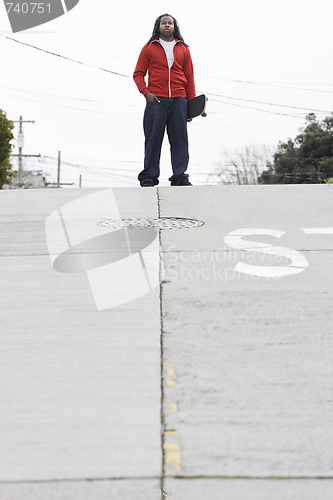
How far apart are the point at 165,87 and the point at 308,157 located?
160ft

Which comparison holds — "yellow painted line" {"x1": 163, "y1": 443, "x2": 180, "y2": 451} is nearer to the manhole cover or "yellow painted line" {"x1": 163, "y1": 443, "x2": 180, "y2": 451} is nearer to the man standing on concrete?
the manhole cover

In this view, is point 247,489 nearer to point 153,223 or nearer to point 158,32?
point 153,223

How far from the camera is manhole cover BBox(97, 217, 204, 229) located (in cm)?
586

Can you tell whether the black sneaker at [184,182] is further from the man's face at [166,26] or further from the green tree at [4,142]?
the green tree at [4,142]

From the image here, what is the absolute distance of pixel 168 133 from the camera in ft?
26.6

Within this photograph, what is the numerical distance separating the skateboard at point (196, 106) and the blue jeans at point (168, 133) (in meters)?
0.09

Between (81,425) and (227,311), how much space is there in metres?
1.35

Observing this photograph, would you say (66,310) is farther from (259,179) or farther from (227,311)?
(259,179)

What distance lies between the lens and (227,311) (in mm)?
3660

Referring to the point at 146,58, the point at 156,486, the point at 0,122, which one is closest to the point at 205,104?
the point at 146,58

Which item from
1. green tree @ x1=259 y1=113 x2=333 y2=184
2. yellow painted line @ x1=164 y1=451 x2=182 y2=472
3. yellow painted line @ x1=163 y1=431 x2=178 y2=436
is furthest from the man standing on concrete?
green tree @ x1=259 y1=113 x2=333 y2=184

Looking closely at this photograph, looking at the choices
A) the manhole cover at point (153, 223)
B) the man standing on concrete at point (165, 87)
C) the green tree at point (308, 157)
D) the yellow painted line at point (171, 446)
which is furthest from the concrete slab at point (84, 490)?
the green tree at point (308, 157)

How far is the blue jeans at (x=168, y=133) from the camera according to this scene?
309 inches

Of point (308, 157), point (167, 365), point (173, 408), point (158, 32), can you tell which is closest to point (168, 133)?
point (158, 32)
